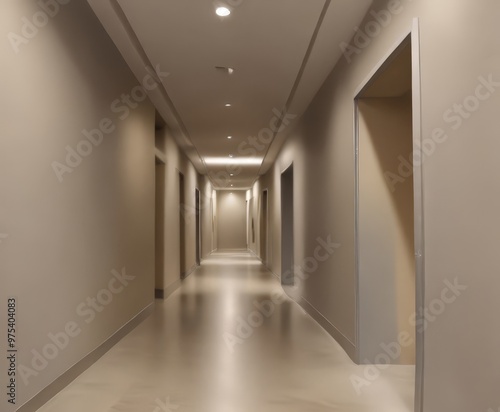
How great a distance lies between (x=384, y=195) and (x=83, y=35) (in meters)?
3.16

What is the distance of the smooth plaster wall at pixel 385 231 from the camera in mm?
4605

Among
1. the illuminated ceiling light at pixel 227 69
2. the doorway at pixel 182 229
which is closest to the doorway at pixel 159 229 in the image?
the doorway at pixel 182 229

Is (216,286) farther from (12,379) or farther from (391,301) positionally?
(12,379)

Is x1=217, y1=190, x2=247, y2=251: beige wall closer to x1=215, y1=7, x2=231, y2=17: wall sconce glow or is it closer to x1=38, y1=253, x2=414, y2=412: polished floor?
x1=38, y1=253, x2=414, y2=412: polished floor

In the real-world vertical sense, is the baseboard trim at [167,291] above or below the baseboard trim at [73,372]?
below

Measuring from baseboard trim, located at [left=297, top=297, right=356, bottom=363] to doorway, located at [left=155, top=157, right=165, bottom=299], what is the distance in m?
2.65

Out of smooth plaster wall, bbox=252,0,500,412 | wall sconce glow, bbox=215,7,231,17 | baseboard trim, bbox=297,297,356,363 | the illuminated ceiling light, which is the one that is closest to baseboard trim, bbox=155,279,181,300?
baseboard trim, bbox=297,297,356,363

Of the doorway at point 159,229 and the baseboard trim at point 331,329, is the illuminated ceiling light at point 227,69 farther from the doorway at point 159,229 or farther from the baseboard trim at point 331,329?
the baseboard trim at point 331,329

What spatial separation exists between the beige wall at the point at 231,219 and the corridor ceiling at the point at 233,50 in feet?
62.6

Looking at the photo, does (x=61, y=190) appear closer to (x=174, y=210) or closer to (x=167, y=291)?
(x=167, y=291)

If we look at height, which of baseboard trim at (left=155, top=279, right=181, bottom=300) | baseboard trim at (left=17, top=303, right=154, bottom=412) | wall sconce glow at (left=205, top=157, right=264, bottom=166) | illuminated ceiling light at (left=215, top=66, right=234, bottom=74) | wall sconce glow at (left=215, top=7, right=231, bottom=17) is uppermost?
wall sconce glow at (left=215, top=7, right=231, bottom=17)

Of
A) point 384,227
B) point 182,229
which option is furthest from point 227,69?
point 182,229

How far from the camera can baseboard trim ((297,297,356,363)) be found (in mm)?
4834

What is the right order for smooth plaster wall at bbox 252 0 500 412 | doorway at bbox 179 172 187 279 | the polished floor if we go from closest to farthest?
smooth plaster wall at bbox 252 0 500 412 → the polished floor → doorway at bbox 179 172 187 279
